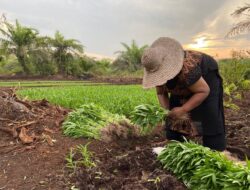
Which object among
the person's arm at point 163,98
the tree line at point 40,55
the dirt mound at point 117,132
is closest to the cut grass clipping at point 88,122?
the dirt mound at point 117,132

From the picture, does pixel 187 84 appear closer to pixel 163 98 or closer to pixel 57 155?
pixel 163 98

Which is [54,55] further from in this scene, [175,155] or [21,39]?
[175,155]

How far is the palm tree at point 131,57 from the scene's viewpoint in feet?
107

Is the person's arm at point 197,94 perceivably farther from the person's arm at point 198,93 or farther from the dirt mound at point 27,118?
the dirt mound at point 27,118

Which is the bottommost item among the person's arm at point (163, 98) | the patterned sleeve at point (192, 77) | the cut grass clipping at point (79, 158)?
the cut grass clipping at point (79, 158)

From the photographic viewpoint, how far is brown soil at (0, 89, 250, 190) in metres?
3.94

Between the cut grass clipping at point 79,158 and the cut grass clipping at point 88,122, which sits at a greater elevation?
the cut grass clipping at point 88,122

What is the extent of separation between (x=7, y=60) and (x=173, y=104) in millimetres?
27887

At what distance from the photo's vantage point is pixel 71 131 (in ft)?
18.4

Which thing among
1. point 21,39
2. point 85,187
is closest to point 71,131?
point 85,187

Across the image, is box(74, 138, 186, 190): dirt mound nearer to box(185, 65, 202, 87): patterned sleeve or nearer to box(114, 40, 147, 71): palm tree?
box(185, 65, 202, 87): patterned sleeve

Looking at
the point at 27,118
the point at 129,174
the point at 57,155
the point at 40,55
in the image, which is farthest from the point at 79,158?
the point at 40,55

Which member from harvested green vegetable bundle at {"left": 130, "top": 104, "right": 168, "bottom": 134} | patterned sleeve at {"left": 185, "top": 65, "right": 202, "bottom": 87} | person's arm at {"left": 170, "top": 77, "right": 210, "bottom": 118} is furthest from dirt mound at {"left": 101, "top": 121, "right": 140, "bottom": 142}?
patterned sleeve at {"left": 185, "top": 65, "right": 202, "bottom": 87}

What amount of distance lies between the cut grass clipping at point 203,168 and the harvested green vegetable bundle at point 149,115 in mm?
475
